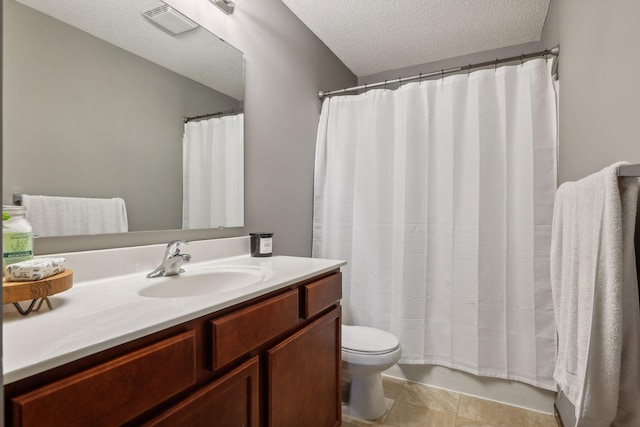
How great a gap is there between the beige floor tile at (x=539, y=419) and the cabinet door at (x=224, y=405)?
5.15 ft

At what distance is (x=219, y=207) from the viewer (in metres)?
1.61

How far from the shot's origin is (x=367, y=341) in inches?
71.9

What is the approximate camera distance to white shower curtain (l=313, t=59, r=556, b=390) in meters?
1.81

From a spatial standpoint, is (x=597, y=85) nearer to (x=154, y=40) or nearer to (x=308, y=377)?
(x=308, y=377)

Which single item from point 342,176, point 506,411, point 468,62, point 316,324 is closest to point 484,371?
point 506,411

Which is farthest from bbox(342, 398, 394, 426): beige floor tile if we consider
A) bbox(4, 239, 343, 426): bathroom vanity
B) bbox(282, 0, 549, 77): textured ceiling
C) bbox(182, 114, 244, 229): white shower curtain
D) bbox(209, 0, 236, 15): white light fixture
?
bbox(282, 0, 549, 77): textured ceiling

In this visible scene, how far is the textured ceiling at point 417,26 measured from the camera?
2.00m

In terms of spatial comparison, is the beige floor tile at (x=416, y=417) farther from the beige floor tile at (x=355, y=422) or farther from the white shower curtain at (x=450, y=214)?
the white shower curtain at (x=450, y=214)

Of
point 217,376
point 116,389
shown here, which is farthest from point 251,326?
point 116,389

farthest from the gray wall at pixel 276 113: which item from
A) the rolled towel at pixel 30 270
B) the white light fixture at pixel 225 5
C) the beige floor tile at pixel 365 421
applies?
the beige floor tile at pixel 365 421

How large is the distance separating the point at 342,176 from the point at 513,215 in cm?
106

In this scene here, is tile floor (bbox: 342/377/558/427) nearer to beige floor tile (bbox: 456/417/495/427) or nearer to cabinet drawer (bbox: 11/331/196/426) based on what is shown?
beige floor tile (bbox: 456/417/495/427)

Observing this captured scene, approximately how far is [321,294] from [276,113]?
1.15 meters

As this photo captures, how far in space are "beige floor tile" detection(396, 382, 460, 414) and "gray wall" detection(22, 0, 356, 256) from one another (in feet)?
3.50
